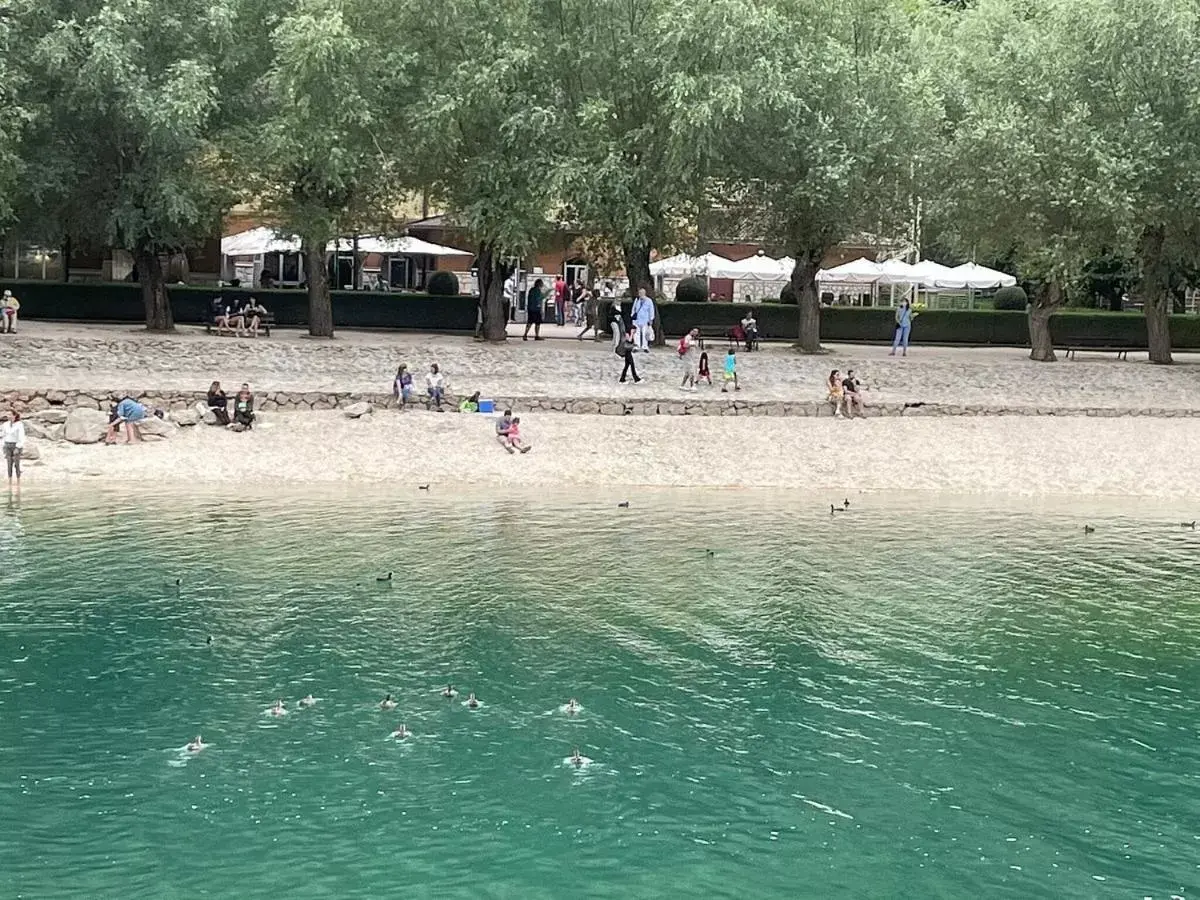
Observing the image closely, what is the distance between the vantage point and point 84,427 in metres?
30.2

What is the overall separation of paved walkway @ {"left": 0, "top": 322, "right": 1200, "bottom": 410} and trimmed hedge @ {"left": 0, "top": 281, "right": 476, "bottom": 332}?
244cm

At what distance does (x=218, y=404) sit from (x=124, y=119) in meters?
9.77

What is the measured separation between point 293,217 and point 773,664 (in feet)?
86.5

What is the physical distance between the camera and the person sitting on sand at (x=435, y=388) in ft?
109

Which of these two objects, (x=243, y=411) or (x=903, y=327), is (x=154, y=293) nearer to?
(x=243, y=411)

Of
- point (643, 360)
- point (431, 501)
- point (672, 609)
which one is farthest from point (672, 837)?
point (643, 360)

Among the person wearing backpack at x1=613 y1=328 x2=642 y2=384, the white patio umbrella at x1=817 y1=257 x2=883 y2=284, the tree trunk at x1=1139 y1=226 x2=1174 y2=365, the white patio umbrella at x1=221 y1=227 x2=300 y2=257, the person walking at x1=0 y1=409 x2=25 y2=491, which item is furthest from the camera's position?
the white patio umbrella at x1=817 y1=257 x2=883 y2=284

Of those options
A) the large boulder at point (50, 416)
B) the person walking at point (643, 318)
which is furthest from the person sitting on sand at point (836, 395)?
the large boulder at point (50, 416)

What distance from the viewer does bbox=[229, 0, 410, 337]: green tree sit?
1427 inches

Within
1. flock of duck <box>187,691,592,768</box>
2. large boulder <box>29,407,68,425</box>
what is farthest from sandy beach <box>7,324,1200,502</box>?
flock of duck <box>187,691,592,768</box>

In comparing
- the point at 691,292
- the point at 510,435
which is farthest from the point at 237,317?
the point at 691,292

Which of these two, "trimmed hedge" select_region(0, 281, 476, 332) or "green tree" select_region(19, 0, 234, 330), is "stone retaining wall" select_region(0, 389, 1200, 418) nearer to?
"green tree" select_region(19, 0, 234, 330)

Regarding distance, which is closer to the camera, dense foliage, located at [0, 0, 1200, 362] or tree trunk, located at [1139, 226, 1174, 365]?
dense foliage, located at [0, 0, 1200, 362]

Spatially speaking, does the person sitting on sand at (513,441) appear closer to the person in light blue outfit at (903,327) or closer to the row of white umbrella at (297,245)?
the row of white umbrella at (297,245)
